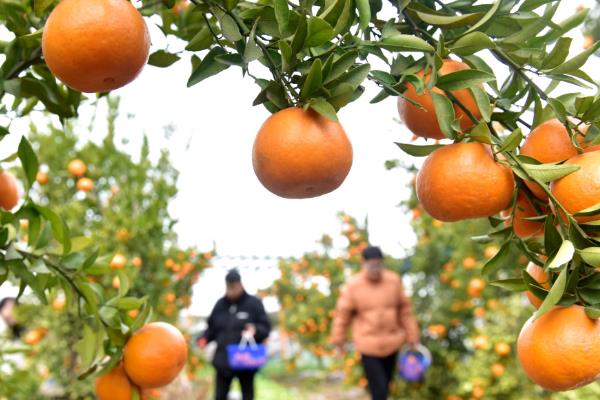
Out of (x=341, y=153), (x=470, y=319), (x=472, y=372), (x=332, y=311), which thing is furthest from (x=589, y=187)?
(x=332, y=311)

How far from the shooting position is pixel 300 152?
808 mm

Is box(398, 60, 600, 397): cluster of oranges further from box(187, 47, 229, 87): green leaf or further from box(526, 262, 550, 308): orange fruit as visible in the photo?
box(187, 47, 229, 87): green leaf

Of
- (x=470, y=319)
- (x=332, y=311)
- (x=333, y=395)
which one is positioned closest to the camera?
(x=470, y=319)

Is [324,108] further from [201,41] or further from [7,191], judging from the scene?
[7,191]

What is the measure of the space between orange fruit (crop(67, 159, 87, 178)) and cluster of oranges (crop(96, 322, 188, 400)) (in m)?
3.49

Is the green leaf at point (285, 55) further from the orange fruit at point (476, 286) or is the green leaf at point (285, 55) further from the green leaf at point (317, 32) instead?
the orange fruit at point (476, 286)

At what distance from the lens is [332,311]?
7082mm

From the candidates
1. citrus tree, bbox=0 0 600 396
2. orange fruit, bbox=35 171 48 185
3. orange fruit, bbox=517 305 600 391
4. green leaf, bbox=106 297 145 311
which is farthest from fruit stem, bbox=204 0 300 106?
orange fruit, bbox=35 171 48 185

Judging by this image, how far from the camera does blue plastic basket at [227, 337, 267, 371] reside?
14.7 feet

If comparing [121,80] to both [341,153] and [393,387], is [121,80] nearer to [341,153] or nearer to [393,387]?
[341,153]

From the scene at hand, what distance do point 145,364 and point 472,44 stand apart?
0.75m

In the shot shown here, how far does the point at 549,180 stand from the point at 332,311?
6.41 metres

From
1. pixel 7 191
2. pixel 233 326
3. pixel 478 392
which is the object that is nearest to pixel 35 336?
pixel 233 326

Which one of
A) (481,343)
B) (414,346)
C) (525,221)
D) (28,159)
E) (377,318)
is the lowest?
(414,346)
